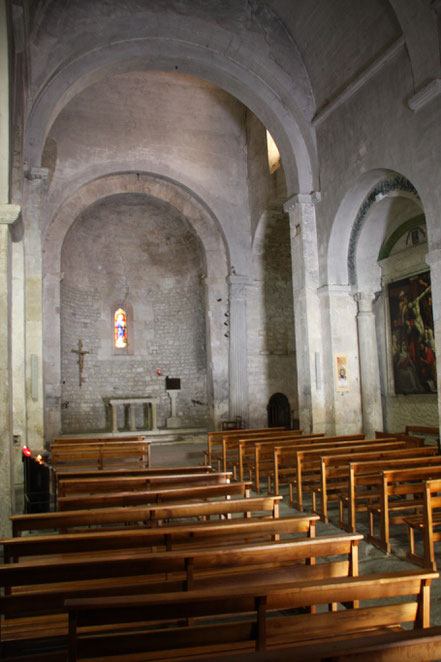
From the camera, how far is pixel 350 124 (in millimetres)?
11047

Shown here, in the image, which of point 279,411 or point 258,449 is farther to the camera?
point 279,411

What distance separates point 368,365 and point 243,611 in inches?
410

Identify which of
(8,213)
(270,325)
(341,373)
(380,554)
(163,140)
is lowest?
(380,554)

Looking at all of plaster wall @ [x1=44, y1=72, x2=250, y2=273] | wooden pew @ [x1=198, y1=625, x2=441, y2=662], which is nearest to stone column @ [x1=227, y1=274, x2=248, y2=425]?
plaster wall @ [x1=44, y1=72, x2=250, y2=273]

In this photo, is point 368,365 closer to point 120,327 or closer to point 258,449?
point 258,449

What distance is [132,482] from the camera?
5.79 m

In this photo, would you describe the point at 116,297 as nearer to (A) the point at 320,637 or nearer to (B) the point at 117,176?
(B) the point at 117,176

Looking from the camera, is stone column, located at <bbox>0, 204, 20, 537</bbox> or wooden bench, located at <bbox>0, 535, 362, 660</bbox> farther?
stone column, located at <bbox>0, 204, 20, 537</bbox>

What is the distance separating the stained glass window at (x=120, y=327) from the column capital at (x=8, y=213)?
13.1 m

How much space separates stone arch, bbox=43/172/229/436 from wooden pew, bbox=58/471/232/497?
10.0 metres

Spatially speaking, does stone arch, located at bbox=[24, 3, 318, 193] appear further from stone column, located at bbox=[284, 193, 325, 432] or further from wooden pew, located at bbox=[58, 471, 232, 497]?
wooden pew, located at bbox=[58, 471, 232, 497]

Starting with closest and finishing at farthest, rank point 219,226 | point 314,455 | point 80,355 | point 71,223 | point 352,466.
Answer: point 352,466 → point 314,455 → point 71,223 → point 219,226 → point 80,355

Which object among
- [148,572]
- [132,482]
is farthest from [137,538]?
[132,482]

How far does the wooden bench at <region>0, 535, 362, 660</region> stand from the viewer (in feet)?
8.36
